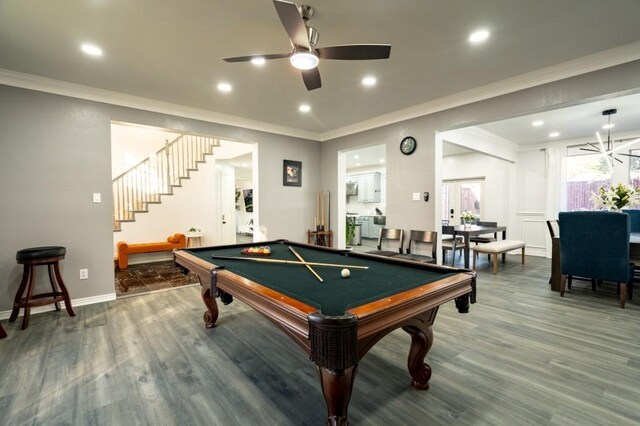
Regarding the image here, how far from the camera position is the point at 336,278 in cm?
180

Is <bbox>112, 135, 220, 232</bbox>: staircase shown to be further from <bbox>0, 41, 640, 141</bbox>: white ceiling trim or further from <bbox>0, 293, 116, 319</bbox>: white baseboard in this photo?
<bbox>0, 293, 116, 319</bbox>: white baseboard

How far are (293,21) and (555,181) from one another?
7.06m

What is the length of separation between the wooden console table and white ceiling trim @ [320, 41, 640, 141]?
223 centimetres

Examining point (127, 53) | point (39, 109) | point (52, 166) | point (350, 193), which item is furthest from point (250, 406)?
point (350, 193)

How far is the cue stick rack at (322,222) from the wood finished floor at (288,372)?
105 inches

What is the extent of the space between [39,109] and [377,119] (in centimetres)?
444

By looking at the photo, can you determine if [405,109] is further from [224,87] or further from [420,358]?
[420,358]

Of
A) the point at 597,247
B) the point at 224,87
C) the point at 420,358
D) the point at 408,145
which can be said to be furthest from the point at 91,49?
the point at 597,247

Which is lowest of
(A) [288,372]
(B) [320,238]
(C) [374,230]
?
(A) [288,372]

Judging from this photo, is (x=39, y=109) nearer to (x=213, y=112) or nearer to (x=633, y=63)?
(x=213, y=112)

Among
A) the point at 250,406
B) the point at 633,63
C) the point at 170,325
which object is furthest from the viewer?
the point at 170,325

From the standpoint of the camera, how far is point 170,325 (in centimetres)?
280

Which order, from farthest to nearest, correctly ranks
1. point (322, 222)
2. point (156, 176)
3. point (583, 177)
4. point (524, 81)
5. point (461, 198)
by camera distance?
point (461, 198) → point (156, 176) → point (583, 177) → point (322, 222) → point (524, 81)

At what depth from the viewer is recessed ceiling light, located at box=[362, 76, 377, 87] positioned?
321 cm
